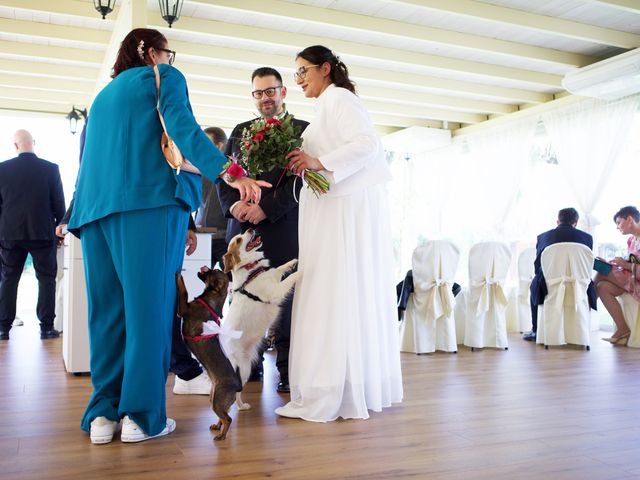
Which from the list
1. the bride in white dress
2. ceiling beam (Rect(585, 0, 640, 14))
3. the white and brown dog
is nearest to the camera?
the bride in white dress

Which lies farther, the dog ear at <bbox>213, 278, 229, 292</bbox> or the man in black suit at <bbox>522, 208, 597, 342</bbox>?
the man in black suit at <bbox>522, 208, 597, 342</bbox>

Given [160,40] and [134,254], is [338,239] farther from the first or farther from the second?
[160,40]

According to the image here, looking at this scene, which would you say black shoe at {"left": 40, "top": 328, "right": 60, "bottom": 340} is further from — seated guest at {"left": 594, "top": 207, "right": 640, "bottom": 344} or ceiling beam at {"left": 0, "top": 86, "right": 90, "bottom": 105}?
seated guest at {"left": 594, "top": 207, "right": 640, "bottom": 344}

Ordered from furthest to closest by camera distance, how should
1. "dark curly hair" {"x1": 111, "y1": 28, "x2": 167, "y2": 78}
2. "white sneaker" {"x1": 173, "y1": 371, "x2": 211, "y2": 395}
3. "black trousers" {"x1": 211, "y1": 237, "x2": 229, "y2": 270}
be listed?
"black trousers" {"x1": 211, "y1": 237, "x2": 229, "y2": 270}, "white sneaker" {"x1": 173, "y1": 371, "x2": 211, "y2": 395}, "dark curly hair" {"x1": 111, "y1": 28, "x2": 167, "y2": 78}

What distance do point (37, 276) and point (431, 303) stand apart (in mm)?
3847

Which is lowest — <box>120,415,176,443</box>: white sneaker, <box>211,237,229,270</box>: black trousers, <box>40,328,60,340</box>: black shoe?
<box>40,328,60,340</box>: black shoe

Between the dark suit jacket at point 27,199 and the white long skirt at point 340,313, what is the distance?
4.00m

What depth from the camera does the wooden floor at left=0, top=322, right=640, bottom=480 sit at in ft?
7.41

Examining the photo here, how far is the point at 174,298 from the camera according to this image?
8.85 feet

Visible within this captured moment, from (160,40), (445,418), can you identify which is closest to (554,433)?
(445,418)

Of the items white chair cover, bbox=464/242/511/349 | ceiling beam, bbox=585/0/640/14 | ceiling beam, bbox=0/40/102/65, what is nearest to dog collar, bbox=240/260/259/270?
white chair cover, bbox=464/242/511/349

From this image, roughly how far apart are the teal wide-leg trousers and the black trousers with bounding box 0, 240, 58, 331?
13.1 ft

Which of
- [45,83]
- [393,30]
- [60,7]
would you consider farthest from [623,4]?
[45,83]

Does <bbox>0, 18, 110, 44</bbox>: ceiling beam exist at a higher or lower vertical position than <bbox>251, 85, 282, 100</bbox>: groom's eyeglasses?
higher
